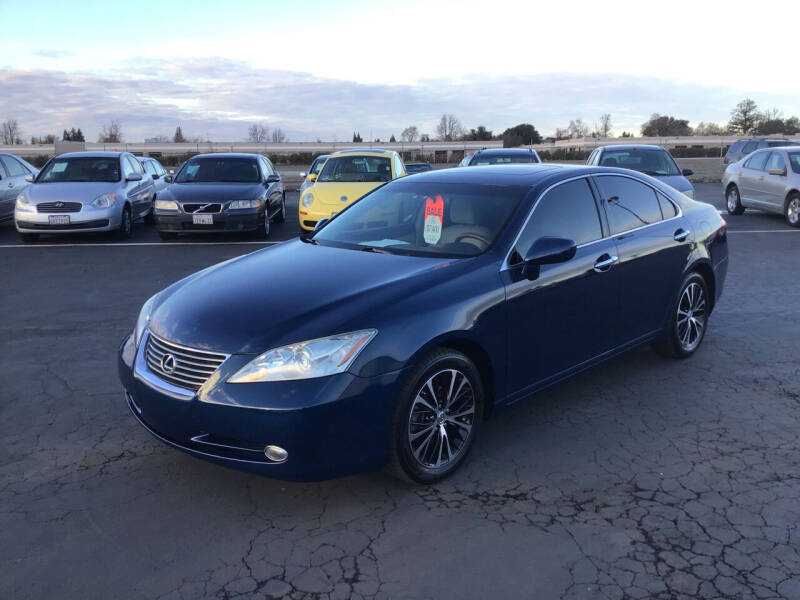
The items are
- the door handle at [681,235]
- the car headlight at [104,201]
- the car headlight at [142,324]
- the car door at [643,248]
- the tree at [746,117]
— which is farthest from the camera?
the tree at [746,117]

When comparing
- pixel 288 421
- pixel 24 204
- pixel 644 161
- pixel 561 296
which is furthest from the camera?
pixel 644 161

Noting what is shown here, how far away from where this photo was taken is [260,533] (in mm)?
3350

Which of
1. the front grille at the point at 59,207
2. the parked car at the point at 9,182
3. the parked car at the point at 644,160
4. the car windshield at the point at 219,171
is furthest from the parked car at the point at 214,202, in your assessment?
the parked car at the point at 644,160

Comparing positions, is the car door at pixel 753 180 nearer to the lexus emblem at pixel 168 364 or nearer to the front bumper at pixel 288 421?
the front bumper at pixel 288 421

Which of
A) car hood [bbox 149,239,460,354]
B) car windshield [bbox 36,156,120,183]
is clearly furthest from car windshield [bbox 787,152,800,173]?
car windshield [bbox 36,156,120,183]

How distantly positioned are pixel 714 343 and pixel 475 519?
12.4 feet

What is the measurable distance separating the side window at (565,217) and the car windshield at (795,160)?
11.4m

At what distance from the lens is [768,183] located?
14.7 metres

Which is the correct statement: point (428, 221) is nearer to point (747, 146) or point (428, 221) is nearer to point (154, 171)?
point (154, 171)

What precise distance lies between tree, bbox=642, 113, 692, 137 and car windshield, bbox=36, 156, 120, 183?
110 m

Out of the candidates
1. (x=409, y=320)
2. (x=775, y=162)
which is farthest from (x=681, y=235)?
(x=775, y=162)

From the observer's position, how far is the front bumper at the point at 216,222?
12281 mm

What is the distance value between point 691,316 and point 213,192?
29.5 feet

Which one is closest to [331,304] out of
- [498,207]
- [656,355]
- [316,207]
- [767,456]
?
[498,207]
